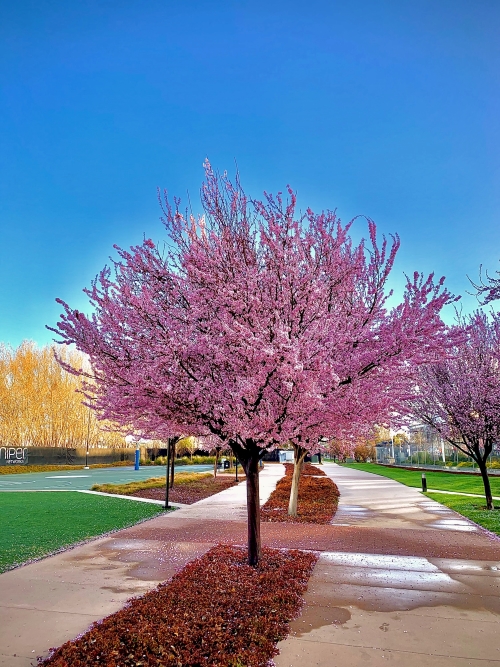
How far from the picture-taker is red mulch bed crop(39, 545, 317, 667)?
13.7 feet

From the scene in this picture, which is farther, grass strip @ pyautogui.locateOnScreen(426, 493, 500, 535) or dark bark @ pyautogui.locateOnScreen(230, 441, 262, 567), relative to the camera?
grass strip @ pyautogui.locateOnScreen(426, 493, 500, 535)

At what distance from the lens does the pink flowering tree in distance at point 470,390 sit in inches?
535

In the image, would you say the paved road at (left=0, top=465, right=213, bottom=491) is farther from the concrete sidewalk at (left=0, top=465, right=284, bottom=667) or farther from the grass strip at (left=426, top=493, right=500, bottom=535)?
the grass strip at (left=426, top=493, right=500, bottom=535)

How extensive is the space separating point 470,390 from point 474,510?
159 inches

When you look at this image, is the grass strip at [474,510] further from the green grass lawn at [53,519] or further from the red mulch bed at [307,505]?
the green grass lawn at [53,519]

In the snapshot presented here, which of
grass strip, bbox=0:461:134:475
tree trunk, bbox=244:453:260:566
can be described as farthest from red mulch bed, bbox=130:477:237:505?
grass strip, bbox=0:461:134:475

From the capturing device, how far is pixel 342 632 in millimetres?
4898

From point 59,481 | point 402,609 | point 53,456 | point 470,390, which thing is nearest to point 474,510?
point 470,390

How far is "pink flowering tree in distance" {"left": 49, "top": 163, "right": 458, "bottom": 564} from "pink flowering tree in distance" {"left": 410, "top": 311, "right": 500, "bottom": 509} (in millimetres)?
7143

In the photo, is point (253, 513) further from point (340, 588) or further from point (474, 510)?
point (474, 510)

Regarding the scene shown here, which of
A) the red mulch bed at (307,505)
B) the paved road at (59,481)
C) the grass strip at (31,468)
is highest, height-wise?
the red mulch bed at (307,505)

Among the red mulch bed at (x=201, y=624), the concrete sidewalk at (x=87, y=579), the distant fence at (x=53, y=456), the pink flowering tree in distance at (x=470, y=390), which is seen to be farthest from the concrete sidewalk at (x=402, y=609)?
the distant fence at (x=53, y=456)

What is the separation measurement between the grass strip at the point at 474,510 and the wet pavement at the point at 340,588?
54 cm

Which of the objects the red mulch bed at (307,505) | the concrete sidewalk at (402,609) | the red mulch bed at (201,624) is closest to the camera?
the red mulch bed at (201,624)
